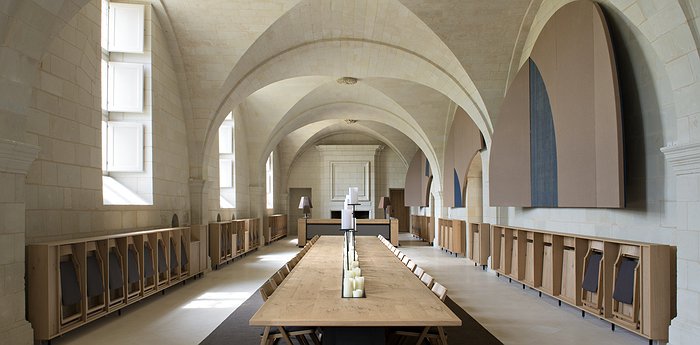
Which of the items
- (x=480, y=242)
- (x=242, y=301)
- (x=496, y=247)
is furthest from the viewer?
(x=480, y=242)

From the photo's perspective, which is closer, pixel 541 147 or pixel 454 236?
pixel 541 147

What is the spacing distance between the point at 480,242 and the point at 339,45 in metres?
4.95

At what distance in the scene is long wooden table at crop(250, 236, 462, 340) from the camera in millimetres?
3102

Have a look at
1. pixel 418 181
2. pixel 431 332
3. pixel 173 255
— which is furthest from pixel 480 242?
pixel 418 181

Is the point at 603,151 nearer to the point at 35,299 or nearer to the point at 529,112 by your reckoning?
the point at 529,112

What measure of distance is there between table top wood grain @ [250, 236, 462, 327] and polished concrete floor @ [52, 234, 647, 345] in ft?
3.98

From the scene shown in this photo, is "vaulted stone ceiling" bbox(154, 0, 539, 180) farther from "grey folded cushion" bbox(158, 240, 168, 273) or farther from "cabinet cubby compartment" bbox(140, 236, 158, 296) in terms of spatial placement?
"cabinet cubby compartment" bbox(140, 236, 158, 296)

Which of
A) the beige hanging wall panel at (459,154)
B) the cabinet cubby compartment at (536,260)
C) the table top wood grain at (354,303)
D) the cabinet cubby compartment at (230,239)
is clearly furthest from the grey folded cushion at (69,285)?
the beige hanging wall panel at (459,154)

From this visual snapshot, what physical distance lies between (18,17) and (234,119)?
10178 millimetres

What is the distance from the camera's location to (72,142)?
6.16 metres

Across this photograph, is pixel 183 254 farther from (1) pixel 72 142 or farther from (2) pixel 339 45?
(2) pixel 339 45

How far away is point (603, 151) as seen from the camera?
5.61 meters

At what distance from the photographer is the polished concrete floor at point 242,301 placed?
205 inches

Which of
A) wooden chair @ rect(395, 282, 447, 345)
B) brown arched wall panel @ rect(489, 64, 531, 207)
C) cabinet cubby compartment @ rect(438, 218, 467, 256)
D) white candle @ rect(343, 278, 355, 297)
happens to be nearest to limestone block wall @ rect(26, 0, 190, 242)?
white candle @ rect(343, 278, 355, 297)
